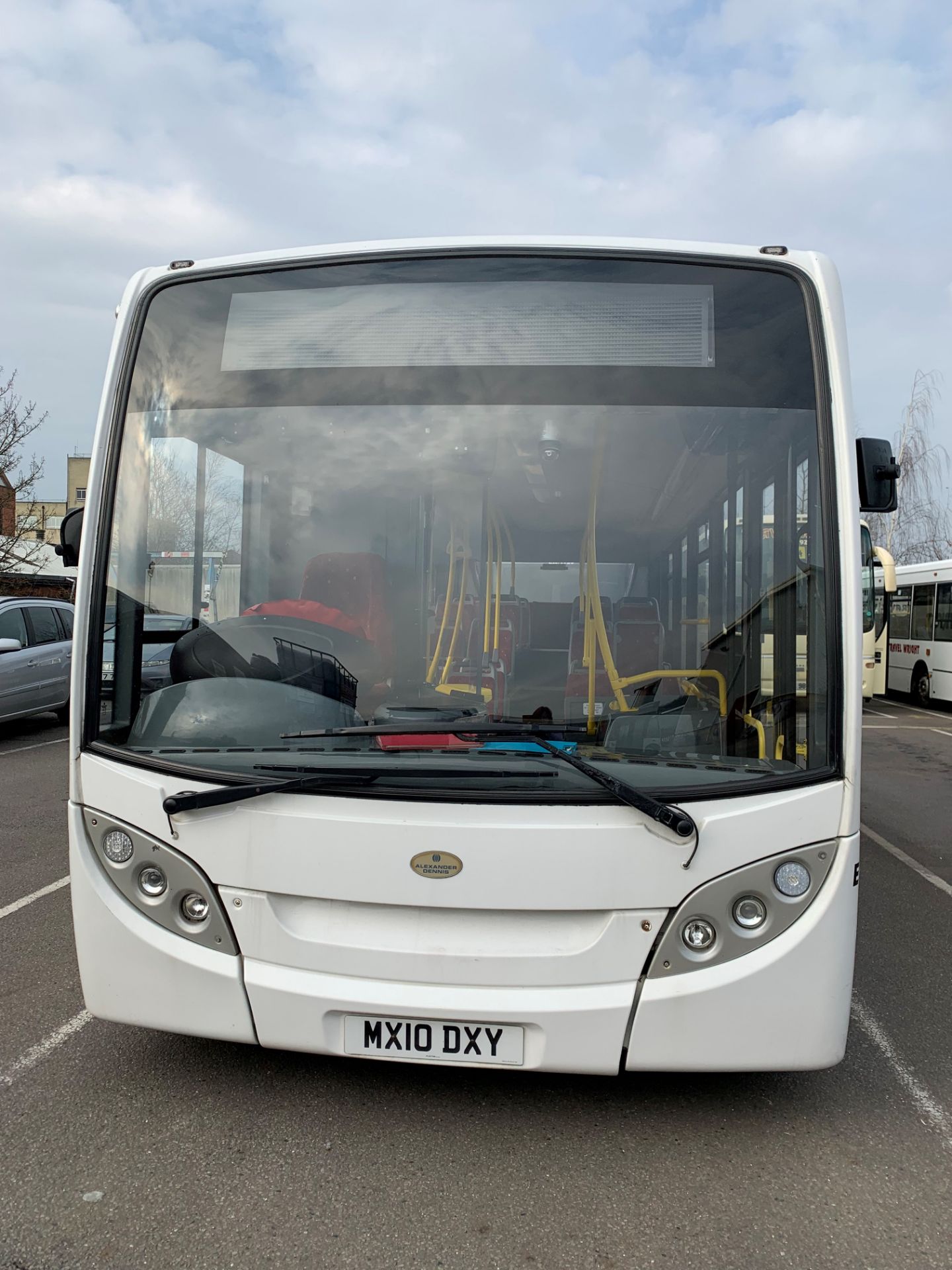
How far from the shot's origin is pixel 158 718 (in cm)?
318

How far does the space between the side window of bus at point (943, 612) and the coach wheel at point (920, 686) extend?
0.94m

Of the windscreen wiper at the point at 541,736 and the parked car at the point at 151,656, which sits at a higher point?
the parked car at the point at 151,656

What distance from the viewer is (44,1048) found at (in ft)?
11.8

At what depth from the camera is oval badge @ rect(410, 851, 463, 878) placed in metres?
2.83

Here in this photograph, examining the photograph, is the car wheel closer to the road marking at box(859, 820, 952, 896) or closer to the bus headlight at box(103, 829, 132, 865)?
the road marking at box(859, 820, 952, 896)

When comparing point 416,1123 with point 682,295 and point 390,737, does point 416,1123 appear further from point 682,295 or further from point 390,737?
point 682,295

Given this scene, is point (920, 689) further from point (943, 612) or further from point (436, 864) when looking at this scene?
point (436, 864)

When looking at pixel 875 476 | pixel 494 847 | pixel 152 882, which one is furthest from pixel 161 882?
pixel 875 476

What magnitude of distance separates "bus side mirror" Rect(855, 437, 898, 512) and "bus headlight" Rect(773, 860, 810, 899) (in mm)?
1200

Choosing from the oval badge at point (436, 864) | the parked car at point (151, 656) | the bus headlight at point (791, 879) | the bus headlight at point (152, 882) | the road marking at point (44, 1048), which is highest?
the parked car at point (151, 656)

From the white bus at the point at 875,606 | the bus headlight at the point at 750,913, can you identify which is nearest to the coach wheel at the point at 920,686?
the white bus at the point at 875,606

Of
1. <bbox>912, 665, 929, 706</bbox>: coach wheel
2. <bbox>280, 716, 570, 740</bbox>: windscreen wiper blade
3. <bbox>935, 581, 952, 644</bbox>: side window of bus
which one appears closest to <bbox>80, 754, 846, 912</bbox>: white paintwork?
<bbox>280, 716, 570, 740</bbox>: windscreen wiper blade

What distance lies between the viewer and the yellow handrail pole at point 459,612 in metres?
3.19

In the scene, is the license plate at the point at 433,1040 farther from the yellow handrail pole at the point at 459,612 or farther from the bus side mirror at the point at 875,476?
the bus side mirror at the point at 875,476
